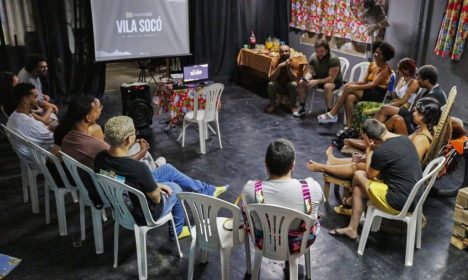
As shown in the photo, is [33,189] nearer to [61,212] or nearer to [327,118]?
[61,212]

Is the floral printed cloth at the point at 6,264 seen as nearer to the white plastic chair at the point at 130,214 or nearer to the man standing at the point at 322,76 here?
the white plastic chair at the point at 130,214

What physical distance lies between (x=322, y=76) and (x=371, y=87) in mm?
792

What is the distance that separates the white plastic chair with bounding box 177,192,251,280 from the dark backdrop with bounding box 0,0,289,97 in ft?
14.7

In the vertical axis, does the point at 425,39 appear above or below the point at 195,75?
above

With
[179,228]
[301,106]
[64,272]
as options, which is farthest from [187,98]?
[64,272]

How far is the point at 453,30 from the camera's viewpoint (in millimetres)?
5086

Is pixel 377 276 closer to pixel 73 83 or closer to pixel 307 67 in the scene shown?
pixel 307 67

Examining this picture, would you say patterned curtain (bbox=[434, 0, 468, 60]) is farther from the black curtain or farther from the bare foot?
the black curtain

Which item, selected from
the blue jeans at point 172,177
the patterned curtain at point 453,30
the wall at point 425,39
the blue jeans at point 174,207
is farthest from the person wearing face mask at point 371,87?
the blue jeans at point 174,207

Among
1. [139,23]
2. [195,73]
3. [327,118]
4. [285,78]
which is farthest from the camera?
[139,23]

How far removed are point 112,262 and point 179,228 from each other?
479 mm

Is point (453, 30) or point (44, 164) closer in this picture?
point (44, 164)

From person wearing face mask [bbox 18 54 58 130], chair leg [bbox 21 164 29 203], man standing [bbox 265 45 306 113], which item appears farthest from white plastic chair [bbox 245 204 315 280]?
man standing [bbox 265 45 306 113]

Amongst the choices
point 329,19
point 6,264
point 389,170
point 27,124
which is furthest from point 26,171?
point 329,19
